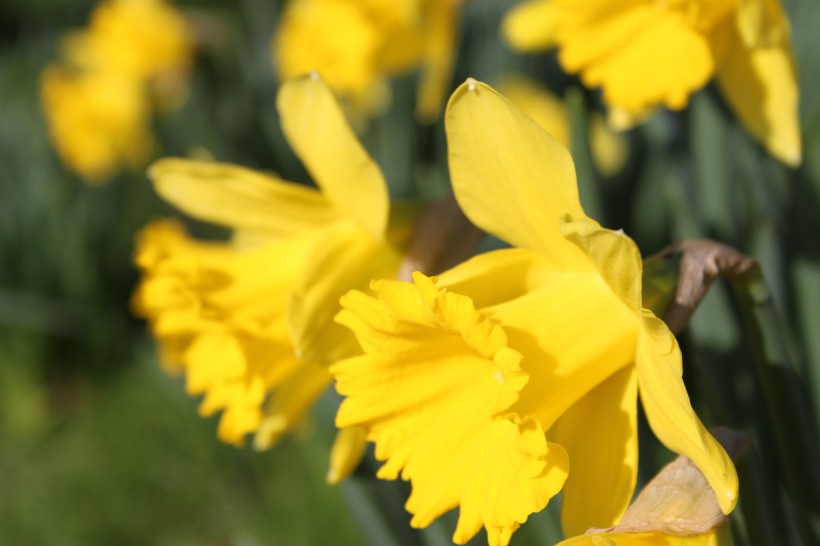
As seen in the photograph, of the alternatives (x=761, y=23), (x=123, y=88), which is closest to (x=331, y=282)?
(x=761, y=23)

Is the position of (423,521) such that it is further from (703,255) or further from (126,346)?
(126,346)

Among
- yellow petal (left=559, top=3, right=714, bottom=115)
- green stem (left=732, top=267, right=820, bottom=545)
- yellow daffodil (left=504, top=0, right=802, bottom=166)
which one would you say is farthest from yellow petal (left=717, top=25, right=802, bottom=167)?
green stem (left=732, top=267, right=820, bottom=545)

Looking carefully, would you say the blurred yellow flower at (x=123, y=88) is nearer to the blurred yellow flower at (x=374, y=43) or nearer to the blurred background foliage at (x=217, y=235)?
the blurred background foliage at (x=217, y=235)

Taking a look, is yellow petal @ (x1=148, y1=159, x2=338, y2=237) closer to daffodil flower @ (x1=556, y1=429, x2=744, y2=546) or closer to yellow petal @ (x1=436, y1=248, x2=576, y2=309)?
yellow petal @ (x1=436, y1=248, x2=576, y2=309)

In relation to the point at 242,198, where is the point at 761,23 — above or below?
above

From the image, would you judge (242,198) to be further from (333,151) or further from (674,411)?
(674,411)

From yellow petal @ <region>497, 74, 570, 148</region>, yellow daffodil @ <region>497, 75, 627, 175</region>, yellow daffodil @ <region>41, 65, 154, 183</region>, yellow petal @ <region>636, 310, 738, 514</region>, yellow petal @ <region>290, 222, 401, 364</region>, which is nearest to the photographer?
yellow petal @ <region>636, 310, 738, 514</region>
